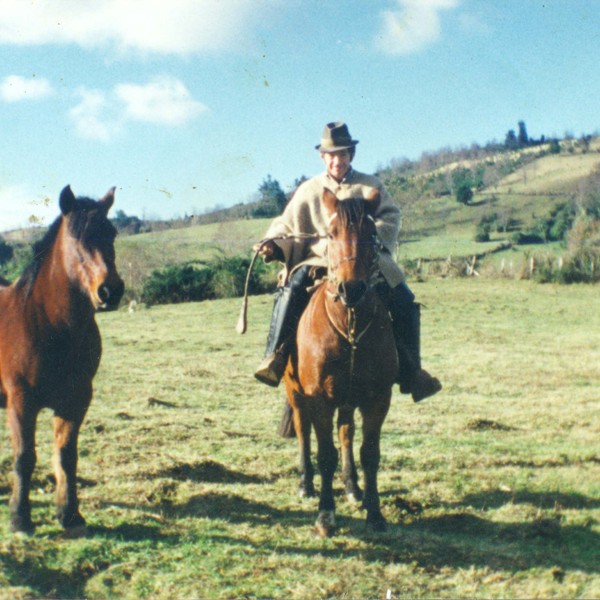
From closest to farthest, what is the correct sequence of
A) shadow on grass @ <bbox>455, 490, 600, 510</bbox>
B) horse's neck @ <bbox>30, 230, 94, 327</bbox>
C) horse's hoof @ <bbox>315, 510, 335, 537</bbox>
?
horse's neck @ <bbox>30, 230, 94, 327</bbox>
horse's hoof @ <bbox>315, 510, 335, 537</bbox>
shadow on grass @ <bbox>455, 490, 600, 510</bbox>

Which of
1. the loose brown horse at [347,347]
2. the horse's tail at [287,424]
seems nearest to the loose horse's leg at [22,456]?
the loose brown horse at [347,347]

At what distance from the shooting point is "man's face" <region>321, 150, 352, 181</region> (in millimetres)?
6023

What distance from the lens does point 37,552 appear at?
514 cm

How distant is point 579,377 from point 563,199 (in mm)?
53299

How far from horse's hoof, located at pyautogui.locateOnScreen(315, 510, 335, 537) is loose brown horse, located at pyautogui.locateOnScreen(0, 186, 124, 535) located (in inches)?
73.0

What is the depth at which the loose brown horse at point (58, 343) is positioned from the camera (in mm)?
5070

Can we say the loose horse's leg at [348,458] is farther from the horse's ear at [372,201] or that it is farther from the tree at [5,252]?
the tree at [5,252]

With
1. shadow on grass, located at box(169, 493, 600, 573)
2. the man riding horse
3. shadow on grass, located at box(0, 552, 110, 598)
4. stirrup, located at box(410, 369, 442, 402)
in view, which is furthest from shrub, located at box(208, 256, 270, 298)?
shadow on grass, located at box(0, 552, 110, 598)

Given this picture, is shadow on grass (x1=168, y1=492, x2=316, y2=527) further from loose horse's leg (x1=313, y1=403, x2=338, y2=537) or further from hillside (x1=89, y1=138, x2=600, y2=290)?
hillside (x1=89, y1=138, x2=600, y2=290)

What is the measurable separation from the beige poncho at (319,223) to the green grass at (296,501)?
7.02 feet

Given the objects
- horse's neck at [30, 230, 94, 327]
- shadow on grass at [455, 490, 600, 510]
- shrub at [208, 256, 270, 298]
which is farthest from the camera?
shrub at [208, 256, 270, 298]

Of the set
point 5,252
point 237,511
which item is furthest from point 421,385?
point 5,252

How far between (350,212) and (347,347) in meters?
A: 1.05

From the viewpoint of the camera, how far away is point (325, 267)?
5.99m
